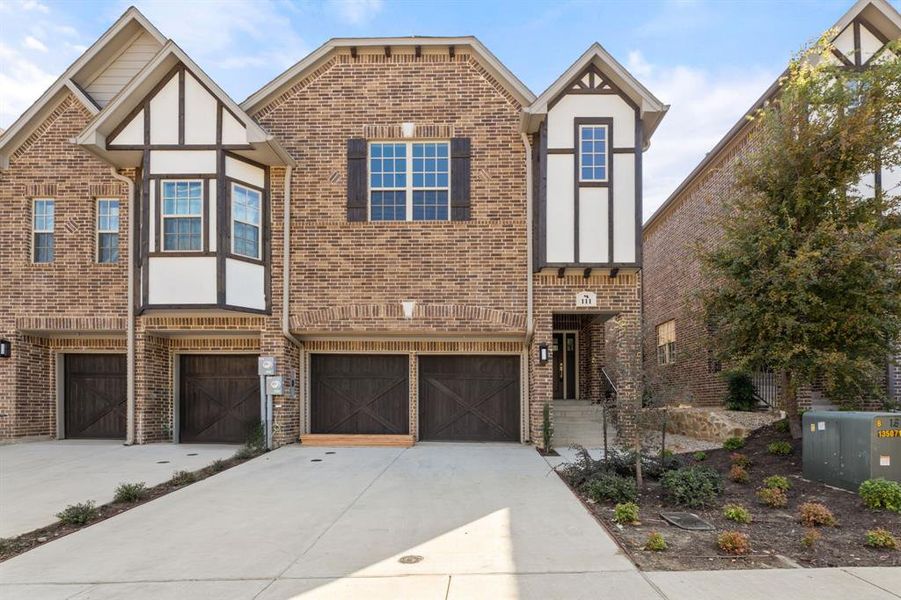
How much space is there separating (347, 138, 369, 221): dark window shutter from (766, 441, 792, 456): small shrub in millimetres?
9131

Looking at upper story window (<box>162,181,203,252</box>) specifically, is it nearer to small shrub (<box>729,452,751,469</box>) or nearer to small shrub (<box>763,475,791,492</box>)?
small shrub (<box>729,452,751,469</box>)

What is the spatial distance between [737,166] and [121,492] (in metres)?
11.4

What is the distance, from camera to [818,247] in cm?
866

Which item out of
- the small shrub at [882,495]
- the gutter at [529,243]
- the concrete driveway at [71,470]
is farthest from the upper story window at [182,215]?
the small shrub at [882,495]

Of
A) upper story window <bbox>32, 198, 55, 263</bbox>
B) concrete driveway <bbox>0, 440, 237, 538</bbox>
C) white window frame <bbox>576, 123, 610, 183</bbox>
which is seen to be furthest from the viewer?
upper story window <bbox>32, 198, 55, 263</bbox>

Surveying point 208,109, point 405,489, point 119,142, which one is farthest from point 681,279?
point 119,142

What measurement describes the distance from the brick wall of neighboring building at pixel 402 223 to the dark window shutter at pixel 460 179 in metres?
0.16

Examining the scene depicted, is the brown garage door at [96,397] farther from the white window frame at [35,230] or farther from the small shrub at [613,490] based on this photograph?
the small shrub at [613,490]

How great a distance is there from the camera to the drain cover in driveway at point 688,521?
5914 mm

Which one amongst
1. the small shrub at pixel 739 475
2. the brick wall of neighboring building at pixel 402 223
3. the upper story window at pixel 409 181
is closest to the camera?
the small shrub at pixel 739 475

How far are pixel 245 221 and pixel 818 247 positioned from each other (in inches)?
427

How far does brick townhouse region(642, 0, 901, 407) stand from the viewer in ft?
33.8

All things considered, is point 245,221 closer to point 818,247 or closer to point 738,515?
point 738,515

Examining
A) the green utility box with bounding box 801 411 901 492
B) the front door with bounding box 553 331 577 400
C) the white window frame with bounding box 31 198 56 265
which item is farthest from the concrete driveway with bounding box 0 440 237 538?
the green utility box with bounding box 801 411 901 492
